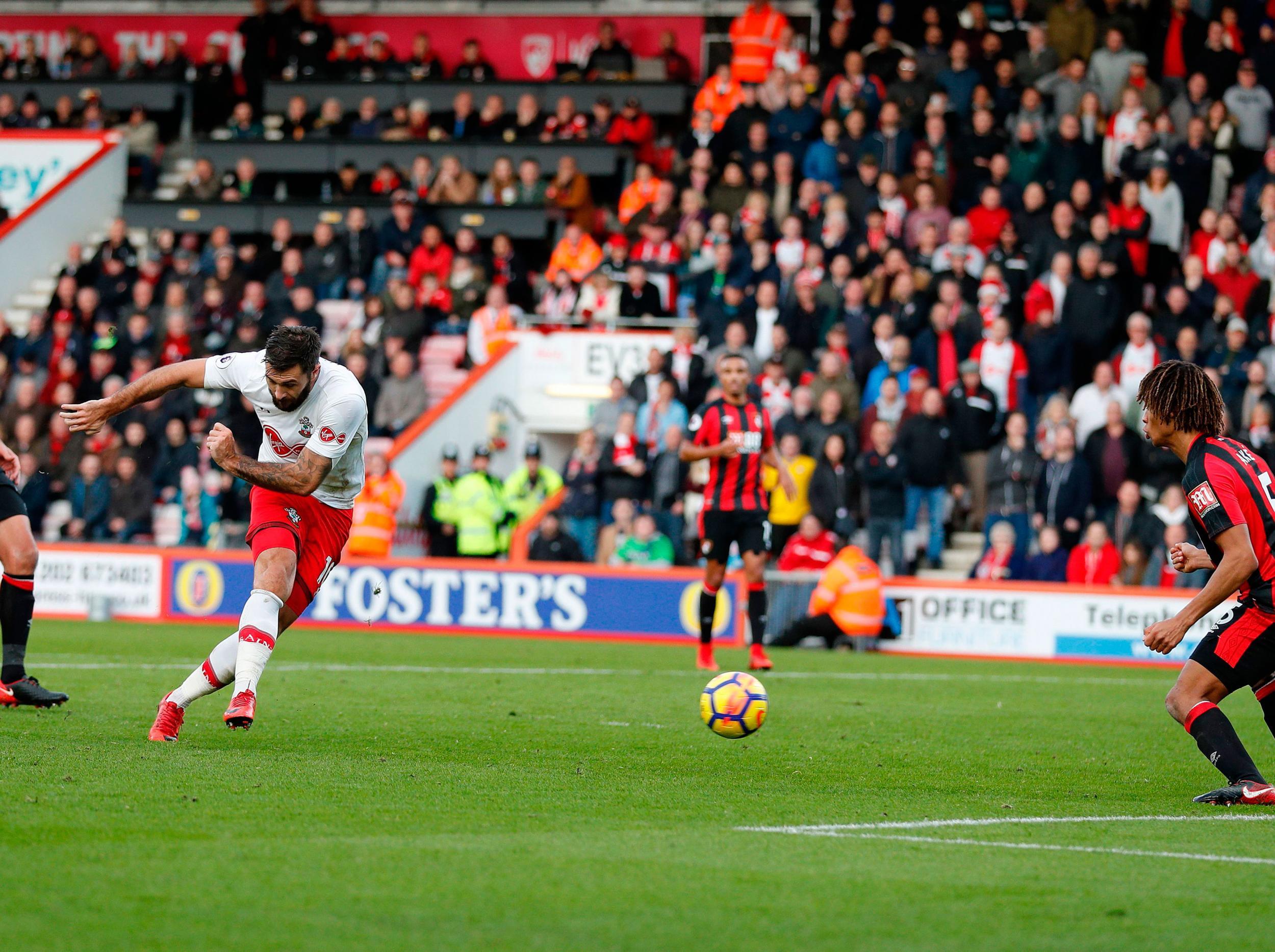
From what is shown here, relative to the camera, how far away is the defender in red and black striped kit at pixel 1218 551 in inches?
284

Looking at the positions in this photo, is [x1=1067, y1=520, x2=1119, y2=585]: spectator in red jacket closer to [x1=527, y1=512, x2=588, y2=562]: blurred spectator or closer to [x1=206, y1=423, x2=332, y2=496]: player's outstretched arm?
[x1=527, y1=512, x2=588, y2=562]: blurred spectator

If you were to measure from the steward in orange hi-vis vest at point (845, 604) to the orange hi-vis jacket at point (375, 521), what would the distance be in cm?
506

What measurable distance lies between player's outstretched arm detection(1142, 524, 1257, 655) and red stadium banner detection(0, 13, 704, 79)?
2246 cm

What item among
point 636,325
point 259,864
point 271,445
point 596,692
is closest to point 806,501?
point 636,325

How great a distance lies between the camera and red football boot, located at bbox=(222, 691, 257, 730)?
8031 mm

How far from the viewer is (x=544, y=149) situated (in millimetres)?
26109

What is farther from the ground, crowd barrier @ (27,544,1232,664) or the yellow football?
the yellow football

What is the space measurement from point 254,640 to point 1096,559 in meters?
11.8

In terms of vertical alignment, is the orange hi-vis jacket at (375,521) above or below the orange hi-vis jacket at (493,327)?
below

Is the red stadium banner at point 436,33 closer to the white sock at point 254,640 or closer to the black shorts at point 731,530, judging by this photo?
the black shorts at point 731,530

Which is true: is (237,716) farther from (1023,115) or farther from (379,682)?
(1023,115)

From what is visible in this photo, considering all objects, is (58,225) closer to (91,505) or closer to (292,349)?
(91,505)

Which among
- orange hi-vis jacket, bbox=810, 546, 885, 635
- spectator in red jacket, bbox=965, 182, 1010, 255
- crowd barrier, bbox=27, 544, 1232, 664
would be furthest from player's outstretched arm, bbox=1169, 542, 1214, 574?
spectator in red jacket, bbox=965, 182, 1010, 255

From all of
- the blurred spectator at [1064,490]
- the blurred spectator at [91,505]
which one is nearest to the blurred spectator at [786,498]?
the blurred spectator at [1064,490]
